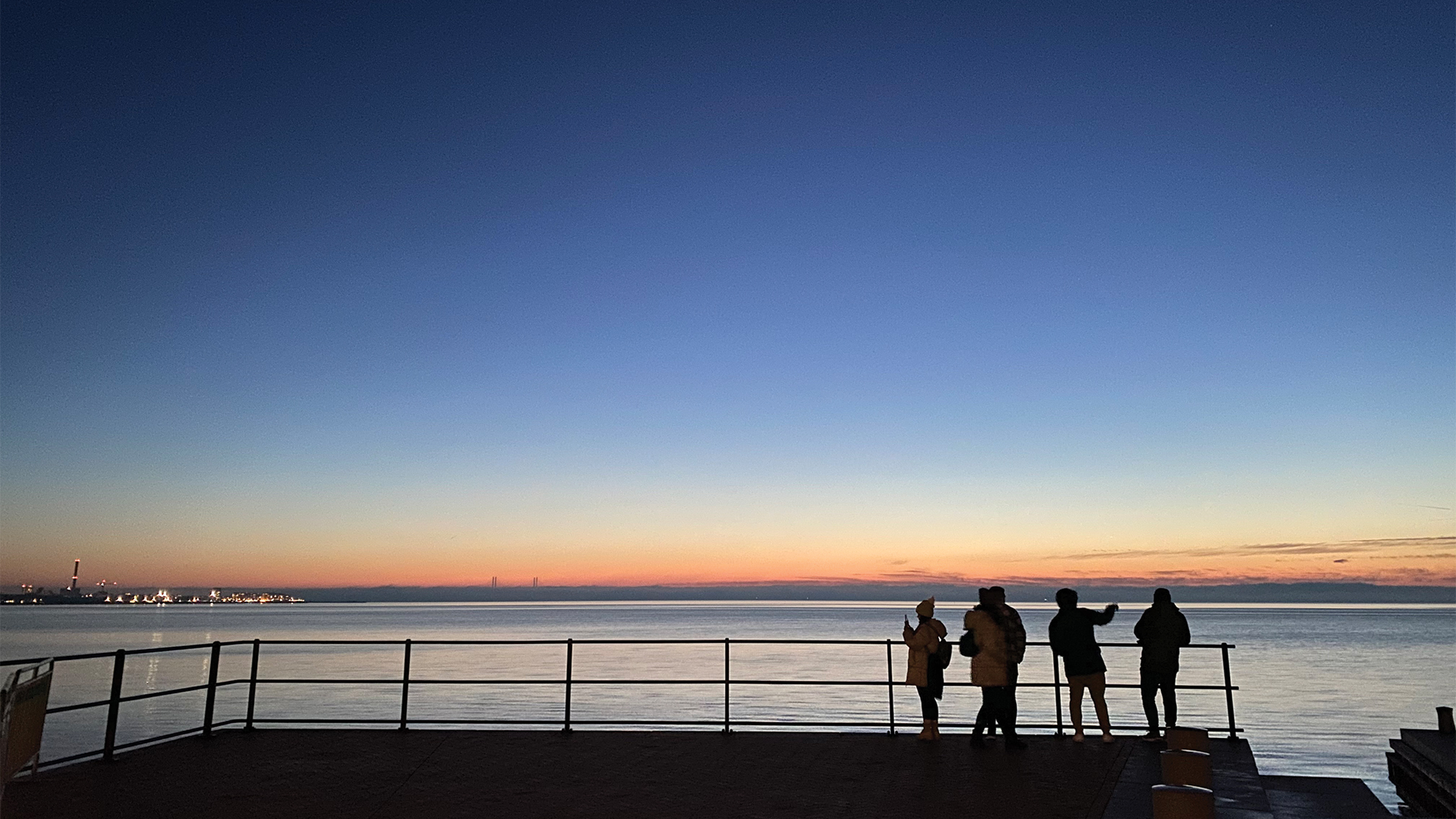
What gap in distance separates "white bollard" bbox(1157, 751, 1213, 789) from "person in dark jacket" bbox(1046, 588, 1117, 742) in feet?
17.3

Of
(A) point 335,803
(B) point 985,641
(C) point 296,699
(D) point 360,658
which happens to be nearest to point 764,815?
(A) point 335,803

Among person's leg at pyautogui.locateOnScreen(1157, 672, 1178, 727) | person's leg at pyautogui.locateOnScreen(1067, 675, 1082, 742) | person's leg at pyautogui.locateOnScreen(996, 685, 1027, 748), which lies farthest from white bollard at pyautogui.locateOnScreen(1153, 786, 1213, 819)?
person's leg at pyautogui.locateOnScreen(1157, 672, 1178, 727)

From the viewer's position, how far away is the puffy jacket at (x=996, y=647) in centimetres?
1234

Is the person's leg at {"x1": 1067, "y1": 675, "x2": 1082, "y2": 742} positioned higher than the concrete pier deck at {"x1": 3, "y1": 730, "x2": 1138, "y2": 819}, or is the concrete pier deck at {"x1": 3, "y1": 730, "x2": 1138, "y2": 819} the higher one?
the person's leg at {"x1": 1067, "y1": 675, "x2": 1082, "y2": 742}

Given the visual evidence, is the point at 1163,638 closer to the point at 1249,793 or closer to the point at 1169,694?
the point at 1169,694

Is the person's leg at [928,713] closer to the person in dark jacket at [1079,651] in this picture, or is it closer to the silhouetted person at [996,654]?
the silhouetted person at [996,654]

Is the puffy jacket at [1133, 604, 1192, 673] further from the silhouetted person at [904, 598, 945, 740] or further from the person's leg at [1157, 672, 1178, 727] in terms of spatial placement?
the silhouetted person at [904, 598, 945, 740]

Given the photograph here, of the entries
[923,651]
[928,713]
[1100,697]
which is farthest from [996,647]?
[1100,697]

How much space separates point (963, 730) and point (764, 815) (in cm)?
2350

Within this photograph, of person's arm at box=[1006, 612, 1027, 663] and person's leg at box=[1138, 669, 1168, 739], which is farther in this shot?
person's leg at box=[1138, 669, 1168, 739]

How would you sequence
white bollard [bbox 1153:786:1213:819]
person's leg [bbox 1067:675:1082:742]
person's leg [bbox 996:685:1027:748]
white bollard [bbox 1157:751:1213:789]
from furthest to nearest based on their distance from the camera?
person's leg [bbox 1067:675:1082:742], person's leg [bbox 996:685:1027:748], white bollard [bbox 1157:751:1213:789], white bollard [bbox 1153:786:1213:819]

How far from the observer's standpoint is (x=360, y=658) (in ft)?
227

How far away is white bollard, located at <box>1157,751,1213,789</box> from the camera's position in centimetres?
684

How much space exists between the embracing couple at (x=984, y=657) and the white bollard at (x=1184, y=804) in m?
6.82
